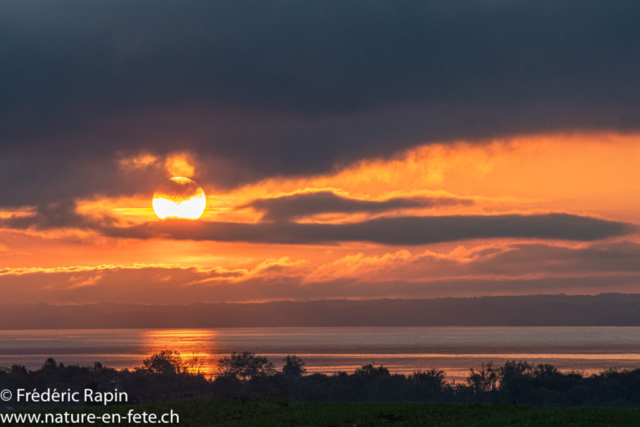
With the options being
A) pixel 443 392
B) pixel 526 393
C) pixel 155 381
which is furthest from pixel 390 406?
pixel 155 381

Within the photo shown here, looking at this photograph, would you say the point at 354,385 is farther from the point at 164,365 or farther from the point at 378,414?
the point at 378,414

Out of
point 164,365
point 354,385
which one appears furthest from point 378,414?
point 164,365

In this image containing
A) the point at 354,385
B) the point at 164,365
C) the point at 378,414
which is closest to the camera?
the point at 378,414

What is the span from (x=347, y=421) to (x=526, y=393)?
4161cm

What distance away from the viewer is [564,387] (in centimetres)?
7456

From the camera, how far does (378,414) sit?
115ft

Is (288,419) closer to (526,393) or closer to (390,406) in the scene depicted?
(390,406)

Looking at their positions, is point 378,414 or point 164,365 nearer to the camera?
point 378,414

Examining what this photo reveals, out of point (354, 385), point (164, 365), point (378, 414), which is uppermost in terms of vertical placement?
point (378, 414)

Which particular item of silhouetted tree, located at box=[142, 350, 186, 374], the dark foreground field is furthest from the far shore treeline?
the dark foreground field

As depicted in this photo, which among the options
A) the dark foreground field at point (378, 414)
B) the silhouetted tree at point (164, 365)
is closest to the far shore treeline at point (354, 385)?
the silhouetted tree at point (164, 365)

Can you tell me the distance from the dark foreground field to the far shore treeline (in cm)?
2871

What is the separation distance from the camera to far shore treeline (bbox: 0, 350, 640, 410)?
6994 cm

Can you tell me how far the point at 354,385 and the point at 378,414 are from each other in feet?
153
